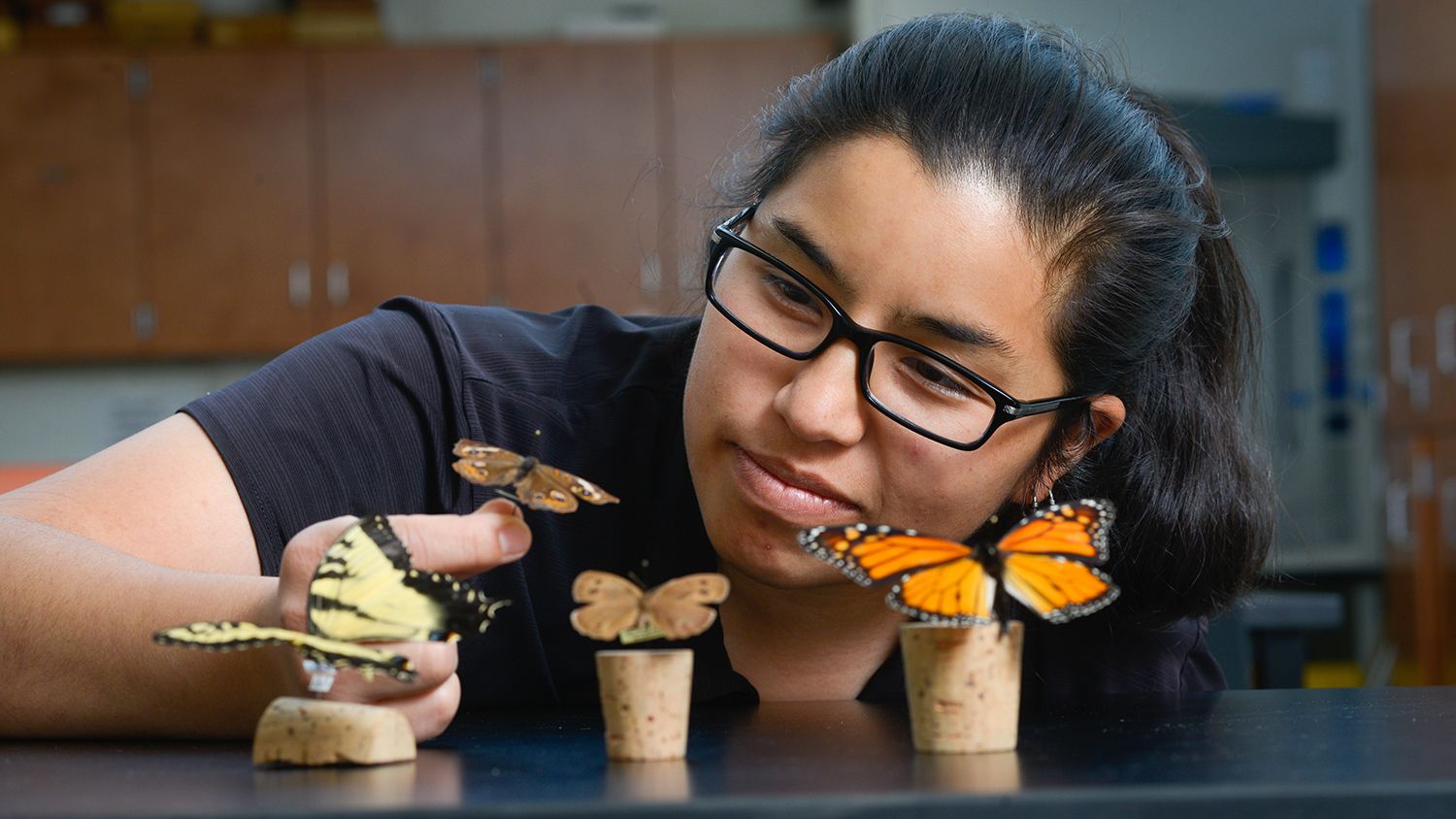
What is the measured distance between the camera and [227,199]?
5.02 meters

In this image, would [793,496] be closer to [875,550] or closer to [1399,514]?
[875,550]

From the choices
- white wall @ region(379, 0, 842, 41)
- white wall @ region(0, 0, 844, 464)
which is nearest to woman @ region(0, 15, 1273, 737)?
white wall @ region(0, 0, 844, 464)

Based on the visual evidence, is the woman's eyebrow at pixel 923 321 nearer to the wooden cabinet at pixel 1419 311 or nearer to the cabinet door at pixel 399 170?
the wooden cabinet at pixel 1419 311

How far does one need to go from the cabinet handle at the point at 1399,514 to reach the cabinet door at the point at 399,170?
316 cm

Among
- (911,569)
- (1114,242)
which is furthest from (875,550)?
(1114,242)

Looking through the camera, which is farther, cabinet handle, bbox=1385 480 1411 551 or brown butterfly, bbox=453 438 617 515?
cabinet handle, bbox=1385 480 1411 551

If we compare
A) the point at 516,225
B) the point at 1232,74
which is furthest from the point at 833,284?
the point at 1232,74

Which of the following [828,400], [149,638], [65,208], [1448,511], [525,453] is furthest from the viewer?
[65,208]

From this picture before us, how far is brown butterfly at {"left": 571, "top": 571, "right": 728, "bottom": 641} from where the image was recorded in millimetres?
675

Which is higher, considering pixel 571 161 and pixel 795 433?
pixel 571 161

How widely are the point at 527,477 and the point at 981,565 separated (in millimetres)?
236

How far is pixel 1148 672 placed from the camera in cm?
122

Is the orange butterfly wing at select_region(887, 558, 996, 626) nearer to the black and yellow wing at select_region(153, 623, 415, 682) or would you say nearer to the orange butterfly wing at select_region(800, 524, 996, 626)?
the orange butterfly wing at select_region(800, 524, 996, 626)

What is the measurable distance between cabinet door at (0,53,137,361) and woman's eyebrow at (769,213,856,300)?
458 centimetres
